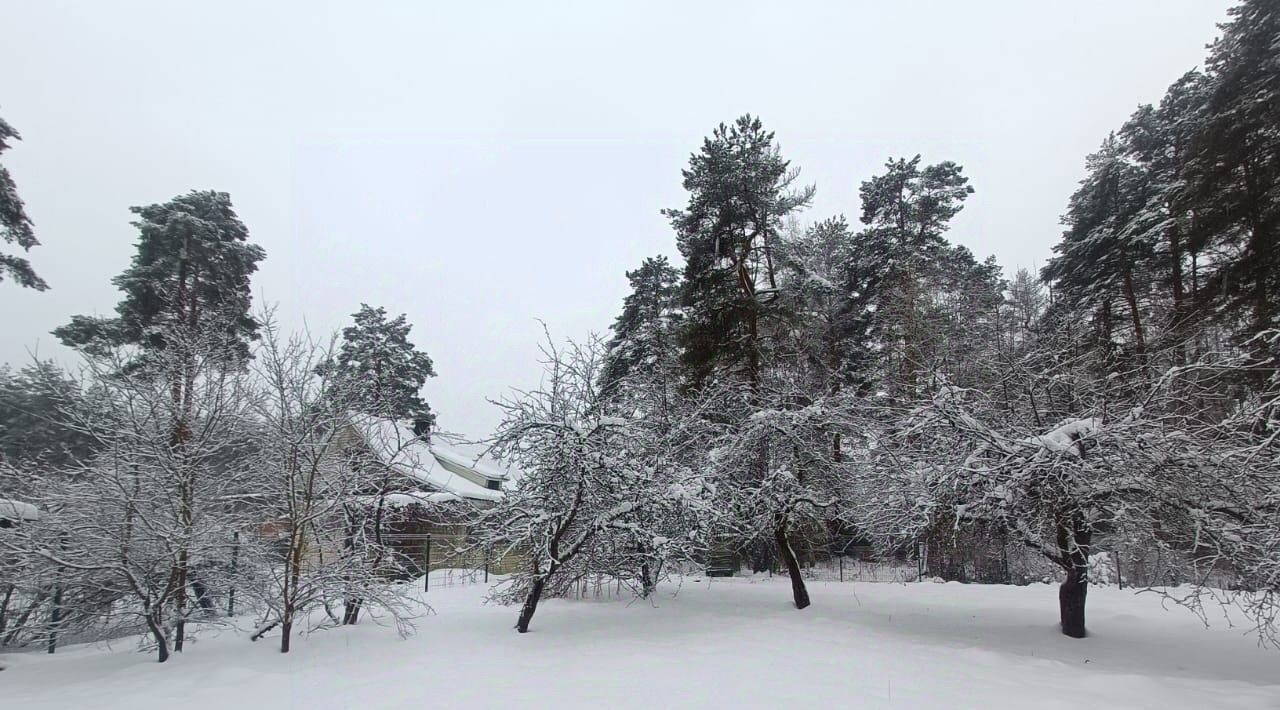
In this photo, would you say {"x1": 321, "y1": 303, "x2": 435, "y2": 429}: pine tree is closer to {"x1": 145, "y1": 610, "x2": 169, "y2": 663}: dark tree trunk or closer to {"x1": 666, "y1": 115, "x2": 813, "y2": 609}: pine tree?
{"x1": 666, "y1": 115, "x2": 813, "y2": 609}: pine tree

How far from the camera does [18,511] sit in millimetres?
7117

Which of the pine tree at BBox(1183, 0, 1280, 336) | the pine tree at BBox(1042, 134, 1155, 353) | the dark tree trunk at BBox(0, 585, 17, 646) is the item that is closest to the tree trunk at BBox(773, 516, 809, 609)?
the pine tree at BBox(1183, 0, 1280, 336)

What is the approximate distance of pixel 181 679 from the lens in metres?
6.09

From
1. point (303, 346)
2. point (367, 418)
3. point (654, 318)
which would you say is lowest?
point (367, 418)

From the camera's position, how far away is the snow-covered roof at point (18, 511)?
7.14 metres

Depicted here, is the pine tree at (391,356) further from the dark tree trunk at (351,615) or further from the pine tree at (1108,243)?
the pine tree at (1108,243)

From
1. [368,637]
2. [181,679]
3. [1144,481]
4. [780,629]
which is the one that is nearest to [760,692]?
[780,629]

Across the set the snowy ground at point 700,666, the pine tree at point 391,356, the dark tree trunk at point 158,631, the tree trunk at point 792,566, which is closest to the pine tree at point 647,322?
the pine tree at point 391,356

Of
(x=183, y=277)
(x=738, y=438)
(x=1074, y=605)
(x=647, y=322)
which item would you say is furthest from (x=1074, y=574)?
(x=183, y=277)

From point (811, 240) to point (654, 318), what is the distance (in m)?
6.52

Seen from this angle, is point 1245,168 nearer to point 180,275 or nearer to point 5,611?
point 5,611

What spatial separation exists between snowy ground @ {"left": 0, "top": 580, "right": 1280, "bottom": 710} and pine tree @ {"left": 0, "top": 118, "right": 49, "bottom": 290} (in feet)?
20.0

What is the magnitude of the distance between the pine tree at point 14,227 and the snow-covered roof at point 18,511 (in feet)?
14.3

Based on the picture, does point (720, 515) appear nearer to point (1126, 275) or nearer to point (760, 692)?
point (760, 692)
